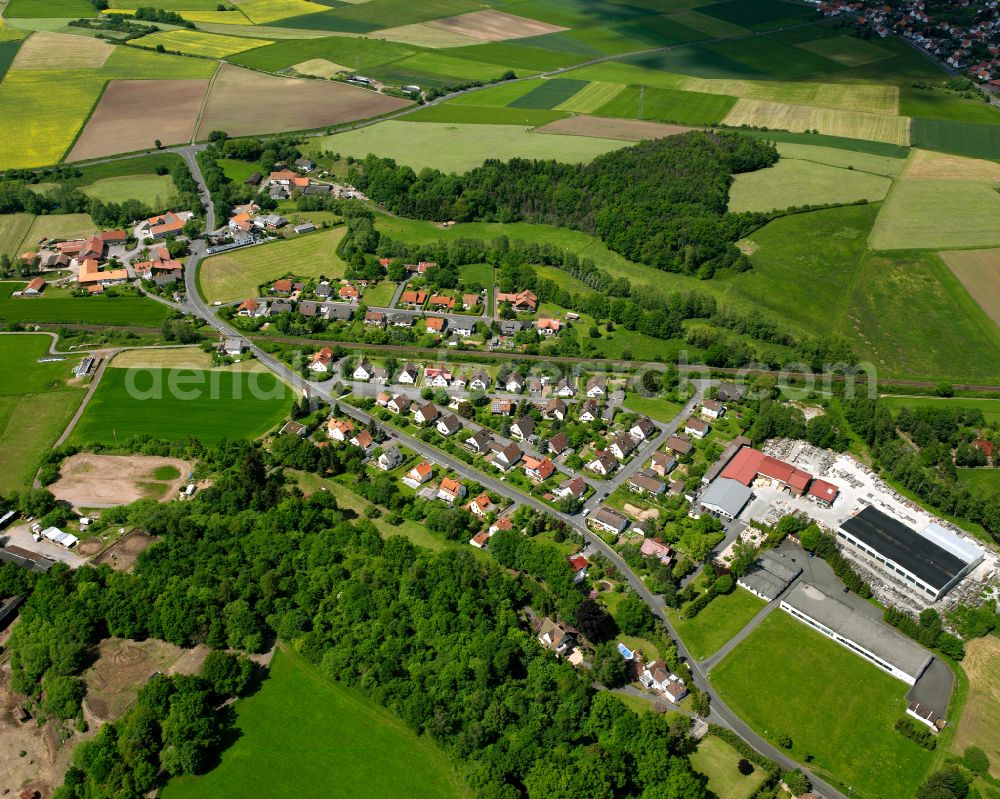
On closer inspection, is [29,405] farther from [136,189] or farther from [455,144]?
[455,144]

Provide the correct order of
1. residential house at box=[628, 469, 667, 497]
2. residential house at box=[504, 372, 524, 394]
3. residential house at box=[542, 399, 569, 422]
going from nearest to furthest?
residential house at box=[628, 469, 667, 497], residential house at box=[542, 399, 569, 422], residential house at box=[504, 372, 524, 394]

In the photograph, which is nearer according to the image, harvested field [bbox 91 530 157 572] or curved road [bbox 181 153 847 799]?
curved road [bbox 181 153 847 799]

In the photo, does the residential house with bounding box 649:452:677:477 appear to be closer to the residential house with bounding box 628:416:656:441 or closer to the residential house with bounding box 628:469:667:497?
the residential house with bounding box 628:469:667:497

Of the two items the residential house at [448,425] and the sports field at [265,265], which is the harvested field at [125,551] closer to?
the residential house at [448,425]

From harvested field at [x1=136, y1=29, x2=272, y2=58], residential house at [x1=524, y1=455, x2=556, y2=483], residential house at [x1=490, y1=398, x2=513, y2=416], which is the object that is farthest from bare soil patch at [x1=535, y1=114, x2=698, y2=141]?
residential house at [x1=524, y1=455, x2=556, y2=483]

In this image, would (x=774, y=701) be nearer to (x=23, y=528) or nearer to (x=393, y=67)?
(x=23, y=528)

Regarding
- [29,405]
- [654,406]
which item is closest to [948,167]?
[654,406]
